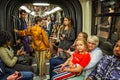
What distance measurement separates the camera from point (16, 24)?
15.7ft

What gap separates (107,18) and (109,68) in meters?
1.51

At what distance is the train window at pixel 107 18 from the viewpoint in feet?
10.6

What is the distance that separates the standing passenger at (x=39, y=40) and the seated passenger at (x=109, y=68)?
206cm

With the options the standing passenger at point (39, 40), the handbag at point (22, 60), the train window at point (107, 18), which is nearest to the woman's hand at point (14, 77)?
the handbag at point (22, 60)

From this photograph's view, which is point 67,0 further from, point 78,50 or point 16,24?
point 78,50

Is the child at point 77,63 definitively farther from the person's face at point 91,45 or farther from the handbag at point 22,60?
the handbag at point 22,60

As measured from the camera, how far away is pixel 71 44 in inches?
162

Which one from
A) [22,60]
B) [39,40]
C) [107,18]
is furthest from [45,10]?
[22,60]

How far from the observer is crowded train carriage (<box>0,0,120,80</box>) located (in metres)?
2.62

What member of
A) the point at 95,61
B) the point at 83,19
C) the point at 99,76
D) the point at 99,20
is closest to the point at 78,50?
the point at 95,61

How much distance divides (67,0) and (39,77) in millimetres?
1752

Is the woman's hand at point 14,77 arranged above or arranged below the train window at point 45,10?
below

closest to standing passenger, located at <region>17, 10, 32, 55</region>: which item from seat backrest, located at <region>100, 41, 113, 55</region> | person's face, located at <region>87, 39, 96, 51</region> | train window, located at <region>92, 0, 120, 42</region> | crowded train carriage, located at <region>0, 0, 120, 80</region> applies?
crowded train carriage, located at <region>0, 0, 120, 80</region>

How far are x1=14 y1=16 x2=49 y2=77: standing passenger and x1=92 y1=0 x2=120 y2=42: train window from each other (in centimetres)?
109
